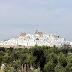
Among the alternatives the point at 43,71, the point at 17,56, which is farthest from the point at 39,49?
the point at 43,71

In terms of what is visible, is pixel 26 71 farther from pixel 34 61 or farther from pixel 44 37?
pixel 44 37

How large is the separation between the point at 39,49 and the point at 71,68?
731 inches

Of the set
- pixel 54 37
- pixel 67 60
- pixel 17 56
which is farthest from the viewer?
pixel 54 37

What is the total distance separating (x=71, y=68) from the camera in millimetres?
33562

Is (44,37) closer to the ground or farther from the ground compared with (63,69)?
farther from the ground

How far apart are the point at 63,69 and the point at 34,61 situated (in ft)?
44.5

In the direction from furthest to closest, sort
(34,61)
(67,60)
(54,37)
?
(54,37) < (34,61) < (67,60)

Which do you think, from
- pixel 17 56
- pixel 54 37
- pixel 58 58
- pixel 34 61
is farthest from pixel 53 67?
pixel 54 37

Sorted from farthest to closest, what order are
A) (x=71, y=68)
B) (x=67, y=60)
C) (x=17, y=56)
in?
(x=17, y=56) < (x=67, y=60) < (x=71, y=68)

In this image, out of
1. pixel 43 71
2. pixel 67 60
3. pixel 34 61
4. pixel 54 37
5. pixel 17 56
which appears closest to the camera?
pixel 67 60

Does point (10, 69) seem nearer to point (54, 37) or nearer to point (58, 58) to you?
point (58, 58)

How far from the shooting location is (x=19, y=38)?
163250mm

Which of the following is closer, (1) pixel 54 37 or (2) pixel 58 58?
(2) pixel 58 58

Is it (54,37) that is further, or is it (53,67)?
(54,37)
